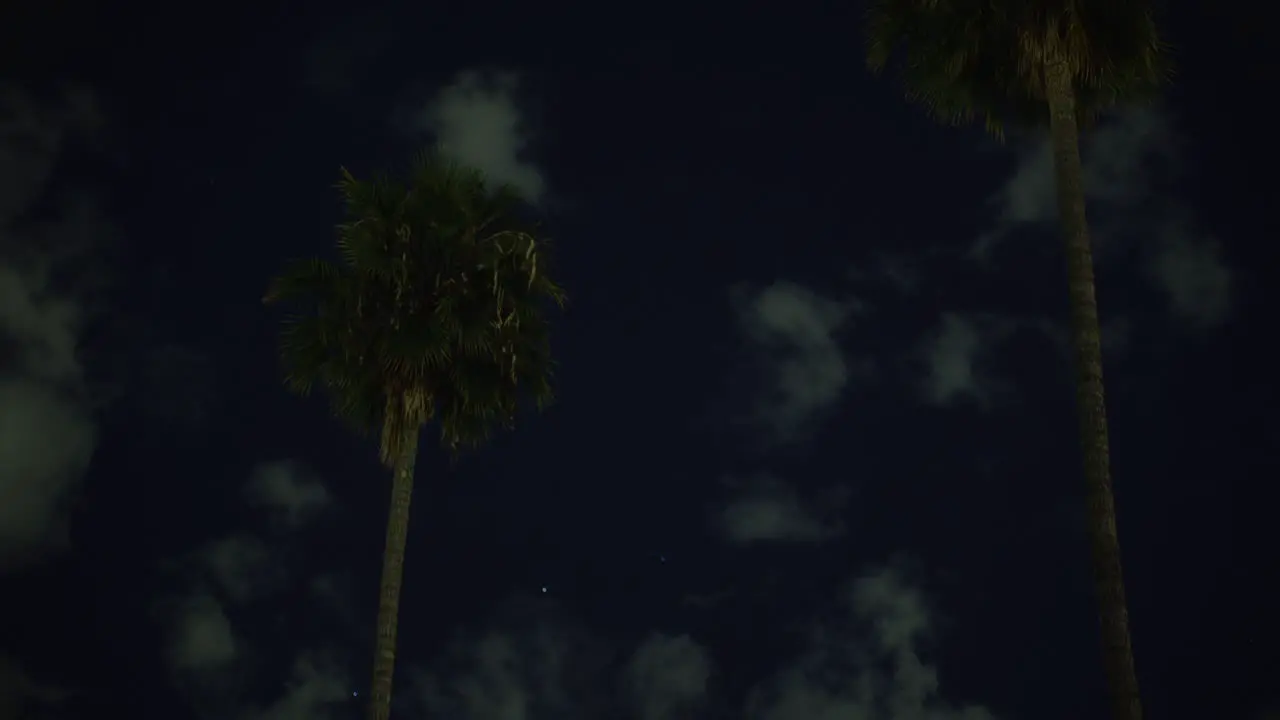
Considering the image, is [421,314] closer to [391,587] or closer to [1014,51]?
[391,587]

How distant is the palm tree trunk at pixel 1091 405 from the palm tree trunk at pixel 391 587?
1113cm

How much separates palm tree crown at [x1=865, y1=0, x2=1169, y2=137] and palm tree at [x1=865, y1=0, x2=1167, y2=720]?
2 cm

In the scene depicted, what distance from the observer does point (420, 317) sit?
26.0m

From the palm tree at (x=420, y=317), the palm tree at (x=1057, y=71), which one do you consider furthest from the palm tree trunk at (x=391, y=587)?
the palm tree at (x=1057, y=71)

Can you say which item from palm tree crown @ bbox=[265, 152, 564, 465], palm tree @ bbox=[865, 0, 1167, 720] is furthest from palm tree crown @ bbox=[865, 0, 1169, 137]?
palm tree crown @ bbox=[265, 152, 564, 465]

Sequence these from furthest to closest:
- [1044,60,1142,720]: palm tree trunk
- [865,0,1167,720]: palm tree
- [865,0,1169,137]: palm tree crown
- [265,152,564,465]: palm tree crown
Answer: [265,152,564,465]: palm tree crown < [865,0,1169,137]: palm tree crown < [865,0,1167,720]: palm tree < [1044,60,1142,720]: palm tree trunk

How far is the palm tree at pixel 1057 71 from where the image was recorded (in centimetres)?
1839

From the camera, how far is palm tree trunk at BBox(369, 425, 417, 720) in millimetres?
23172

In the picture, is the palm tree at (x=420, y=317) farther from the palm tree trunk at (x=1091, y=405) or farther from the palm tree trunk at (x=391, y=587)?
the palm tree trunk at (x=1091, y=405)

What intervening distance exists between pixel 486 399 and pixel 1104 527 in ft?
41.5

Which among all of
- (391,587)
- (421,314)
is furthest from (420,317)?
(391,587)

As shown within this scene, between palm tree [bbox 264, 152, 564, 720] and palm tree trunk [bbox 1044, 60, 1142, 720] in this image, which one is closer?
palm tree trunk [bbox 1044, 60, 1142, 720]

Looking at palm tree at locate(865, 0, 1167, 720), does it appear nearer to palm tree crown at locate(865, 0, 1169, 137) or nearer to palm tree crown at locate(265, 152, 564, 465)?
palm tree crown at locate(865, 0, 1169, 137)

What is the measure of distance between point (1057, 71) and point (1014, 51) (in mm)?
1058
